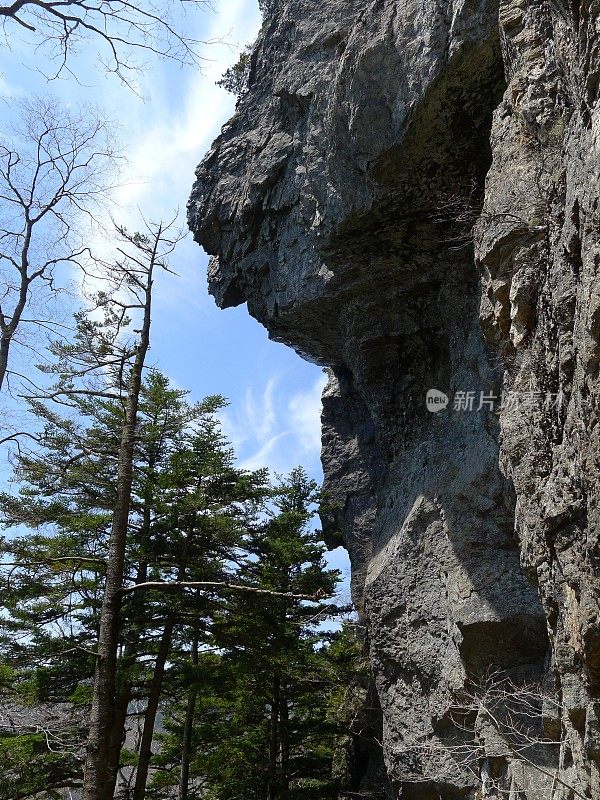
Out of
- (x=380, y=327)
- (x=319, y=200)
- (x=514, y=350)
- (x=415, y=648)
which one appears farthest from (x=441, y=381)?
(x=514, y=350)

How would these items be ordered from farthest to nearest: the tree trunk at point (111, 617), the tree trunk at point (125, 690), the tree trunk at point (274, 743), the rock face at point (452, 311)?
the tree trunk at point (274, 743) → the tree trunk at point (125, 690) → the tree trunk at point (111, 617) → the rock face at point (452, 311)

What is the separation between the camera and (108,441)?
760 cm

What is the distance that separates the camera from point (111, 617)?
241 inches

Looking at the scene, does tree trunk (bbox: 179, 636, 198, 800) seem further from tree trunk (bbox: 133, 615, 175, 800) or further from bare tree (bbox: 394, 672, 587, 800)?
bare tree (bbox: 394, 672, 587, 800)

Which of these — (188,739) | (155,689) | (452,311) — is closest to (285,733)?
(188,739)

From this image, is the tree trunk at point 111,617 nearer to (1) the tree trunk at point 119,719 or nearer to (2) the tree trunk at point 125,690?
(2) the tree trunk at point 125,690

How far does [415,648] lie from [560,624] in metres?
5.89

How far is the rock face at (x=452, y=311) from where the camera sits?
5113 millimetres

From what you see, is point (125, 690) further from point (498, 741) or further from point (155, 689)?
point (498, 741)

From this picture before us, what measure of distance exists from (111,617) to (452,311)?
790 cm

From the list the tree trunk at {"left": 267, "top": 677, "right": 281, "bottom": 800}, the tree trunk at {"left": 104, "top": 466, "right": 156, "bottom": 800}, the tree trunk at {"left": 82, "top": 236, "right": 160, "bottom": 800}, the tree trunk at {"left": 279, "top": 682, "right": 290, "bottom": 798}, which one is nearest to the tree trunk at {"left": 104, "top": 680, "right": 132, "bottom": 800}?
the tree trunk at {"left": 104, "top": 466, "right": 156, "bottom": 800}

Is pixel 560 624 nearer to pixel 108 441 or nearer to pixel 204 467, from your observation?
pixel 108 441

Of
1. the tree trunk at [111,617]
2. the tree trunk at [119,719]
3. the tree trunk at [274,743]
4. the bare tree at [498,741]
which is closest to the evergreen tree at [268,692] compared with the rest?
the tree trunk at [274,743]

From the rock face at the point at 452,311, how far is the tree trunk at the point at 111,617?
10.7 feet
